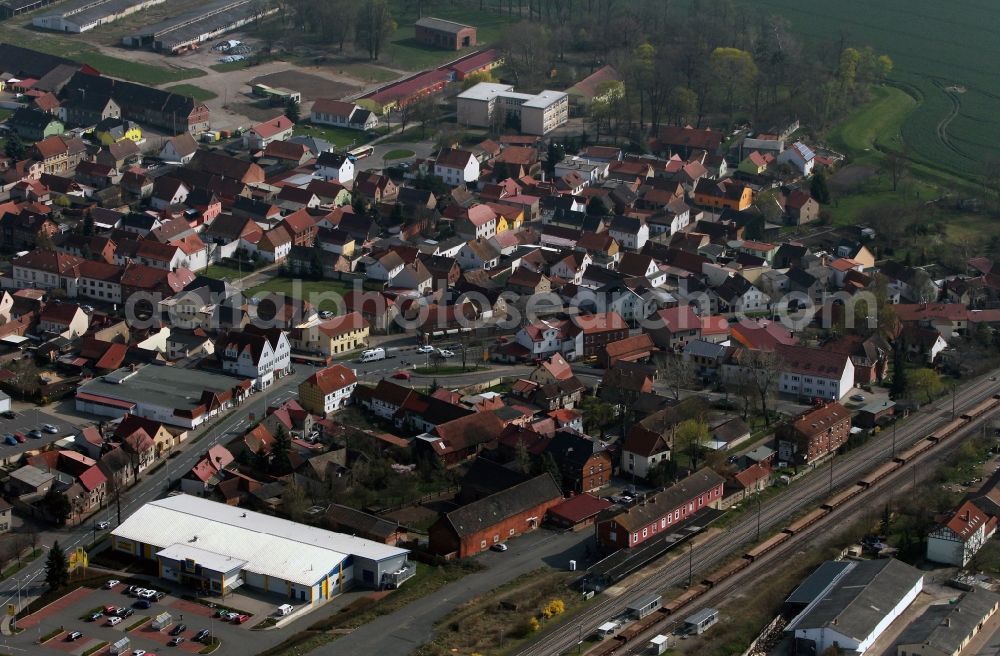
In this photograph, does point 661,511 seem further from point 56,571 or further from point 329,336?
point 56,571

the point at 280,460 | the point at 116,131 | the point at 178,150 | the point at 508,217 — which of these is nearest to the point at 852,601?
the point at 280,460

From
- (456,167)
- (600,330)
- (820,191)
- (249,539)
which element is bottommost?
(249,539)

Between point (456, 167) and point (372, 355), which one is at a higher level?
point (456, 167)

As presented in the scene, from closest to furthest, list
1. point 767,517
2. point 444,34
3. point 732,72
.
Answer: point 767,517 → point 732,72 → point 444,34

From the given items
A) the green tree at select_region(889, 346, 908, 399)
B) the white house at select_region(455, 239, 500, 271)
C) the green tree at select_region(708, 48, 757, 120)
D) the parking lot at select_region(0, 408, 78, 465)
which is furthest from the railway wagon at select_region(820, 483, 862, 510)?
the green tree at select_region(708, 48, 757, 120)

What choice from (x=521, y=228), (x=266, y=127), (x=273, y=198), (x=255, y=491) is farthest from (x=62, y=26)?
(x=255, y=491)

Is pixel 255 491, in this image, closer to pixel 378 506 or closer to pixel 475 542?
pixel 378 506

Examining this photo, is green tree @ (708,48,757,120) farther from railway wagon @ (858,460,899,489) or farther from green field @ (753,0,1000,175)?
railway wagon @ (858,460,899,489)
